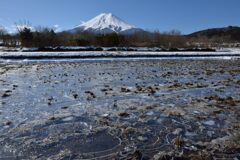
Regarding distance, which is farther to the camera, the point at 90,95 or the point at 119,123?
the point at 90,95

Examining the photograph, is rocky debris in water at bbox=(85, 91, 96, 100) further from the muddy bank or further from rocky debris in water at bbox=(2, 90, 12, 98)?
rocky debris in water at bbox=(2, 90, 12, 98)

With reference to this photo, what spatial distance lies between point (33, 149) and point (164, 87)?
716cm

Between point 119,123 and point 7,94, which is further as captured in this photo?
point 7,94

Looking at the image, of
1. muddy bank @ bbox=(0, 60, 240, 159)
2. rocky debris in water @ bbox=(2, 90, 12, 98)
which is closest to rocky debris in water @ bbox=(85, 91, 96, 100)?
muddy bank @ bbox=(0, 60, 240, 159)

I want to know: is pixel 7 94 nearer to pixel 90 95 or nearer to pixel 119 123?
pixel 90 95

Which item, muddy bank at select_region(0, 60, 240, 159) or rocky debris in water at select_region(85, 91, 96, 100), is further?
rocky debris in water at select_region(85, 91, 96, 100)

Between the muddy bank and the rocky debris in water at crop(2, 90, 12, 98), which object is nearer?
the muddy bank

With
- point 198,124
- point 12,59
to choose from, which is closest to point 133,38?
point 12,59

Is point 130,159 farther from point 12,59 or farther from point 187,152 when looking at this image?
point 12,59

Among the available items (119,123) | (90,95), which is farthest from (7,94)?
(119,123)

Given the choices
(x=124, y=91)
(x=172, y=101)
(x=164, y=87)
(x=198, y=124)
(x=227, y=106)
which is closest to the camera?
(x=198, y=124)

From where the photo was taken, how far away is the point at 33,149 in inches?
192

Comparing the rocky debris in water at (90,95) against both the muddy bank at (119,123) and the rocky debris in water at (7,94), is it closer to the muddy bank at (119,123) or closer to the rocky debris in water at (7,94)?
the muddy bank at (119,123)

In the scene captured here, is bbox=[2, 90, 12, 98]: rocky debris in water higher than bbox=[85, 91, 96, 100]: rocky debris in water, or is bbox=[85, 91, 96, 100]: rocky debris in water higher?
bbox=[85, 91, 96, 100]: rocky debris in water
